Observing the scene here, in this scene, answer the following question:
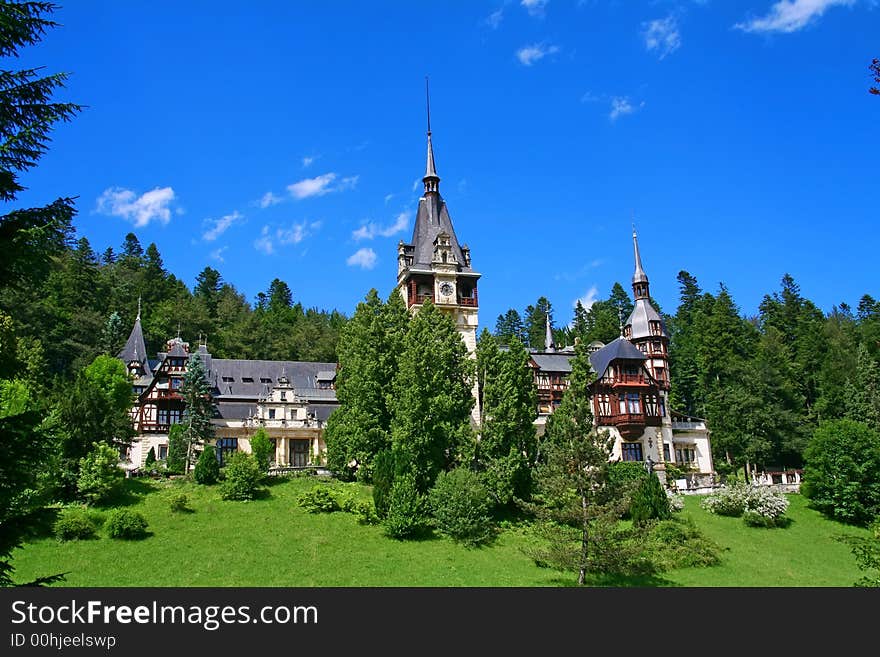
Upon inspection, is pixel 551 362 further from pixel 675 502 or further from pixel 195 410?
pixel 195 410

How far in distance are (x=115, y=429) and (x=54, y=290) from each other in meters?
49.4

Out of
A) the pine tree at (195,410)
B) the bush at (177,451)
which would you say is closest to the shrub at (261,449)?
the pine tree at (195,410)

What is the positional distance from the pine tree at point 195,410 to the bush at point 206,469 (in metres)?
2.98

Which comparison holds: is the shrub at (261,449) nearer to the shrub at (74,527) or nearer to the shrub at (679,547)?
the shrub at (74,527)

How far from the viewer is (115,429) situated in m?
44.1

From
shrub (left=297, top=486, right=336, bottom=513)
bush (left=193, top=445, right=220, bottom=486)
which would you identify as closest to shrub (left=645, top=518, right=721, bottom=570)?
shrub (left=297, top=486, right=336, bottom=513)

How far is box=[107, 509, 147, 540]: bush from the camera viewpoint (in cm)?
3397

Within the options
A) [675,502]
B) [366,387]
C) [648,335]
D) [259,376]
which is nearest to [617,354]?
[648,335]

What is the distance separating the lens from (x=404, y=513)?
118 feet

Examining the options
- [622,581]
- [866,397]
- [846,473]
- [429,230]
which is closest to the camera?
[622,581]

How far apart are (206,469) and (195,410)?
5945 mm

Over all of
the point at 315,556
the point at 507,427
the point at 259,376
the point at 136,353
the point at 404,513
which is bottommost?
the point at 315,556
